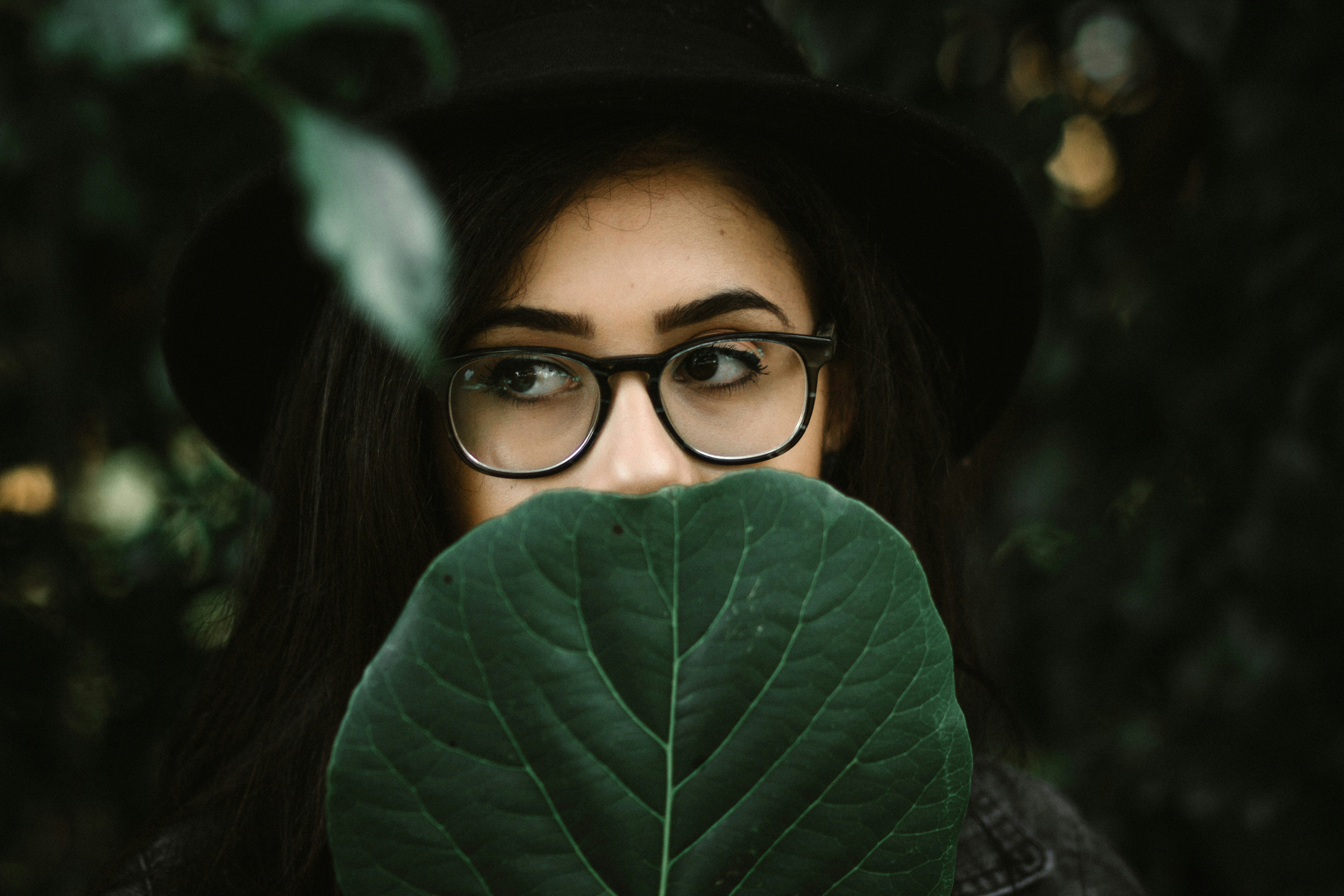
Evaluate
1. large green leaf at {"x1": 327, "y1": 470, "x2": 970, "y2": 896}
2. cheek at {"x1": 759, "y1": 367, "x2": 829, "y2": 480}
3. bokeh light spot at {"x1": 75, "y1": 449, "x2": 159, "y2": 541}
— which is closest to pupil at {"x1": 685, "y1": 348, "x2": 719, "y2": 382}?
cheek at {"x1": 759, "y1": 367, "x2": 829, "y2": 480}

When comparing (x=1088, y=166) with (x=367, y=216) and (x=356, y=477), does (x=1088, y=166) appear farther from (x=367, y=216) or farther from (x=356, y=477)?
(x=367, y=216)

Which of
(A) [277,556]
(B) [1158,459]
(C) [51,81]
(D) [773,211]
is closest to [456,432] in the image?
(A) [277,556]

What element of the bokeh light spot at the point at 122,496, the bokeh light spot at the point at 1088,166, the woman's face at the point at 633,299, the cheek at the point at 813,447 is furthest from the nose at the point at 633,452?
the bokeh light spot at the point at 1088,166

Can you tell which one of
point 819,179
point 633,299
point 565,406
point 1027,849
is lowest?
point 1027,849

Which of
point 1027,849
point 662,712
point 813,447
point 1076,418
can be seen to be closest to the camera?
point 662,712

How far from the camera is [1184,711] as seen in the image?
1.46 metres

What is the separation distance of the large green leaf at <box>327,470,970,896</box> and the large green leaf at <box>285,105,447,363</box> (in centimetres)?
16

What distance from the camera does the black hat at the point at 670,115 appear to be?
0.79 meters

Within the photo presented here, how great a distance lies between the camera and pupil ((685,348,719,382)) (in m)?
0.93

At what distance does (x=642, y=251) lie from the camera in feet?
2.88

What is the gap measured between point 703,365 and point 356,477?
395 millimetres

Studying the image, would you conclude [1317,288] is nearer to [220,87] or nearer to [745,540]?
[745,540]

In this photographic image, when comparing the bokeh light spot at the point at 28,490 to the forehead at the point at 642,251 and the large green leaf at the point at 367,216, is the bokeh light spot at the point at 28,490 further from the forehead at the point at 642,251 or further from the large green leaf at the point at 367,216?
the large green leaf at the point at 367,216

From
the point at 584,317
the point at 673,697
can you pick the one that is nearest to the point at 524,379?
the point at 584,317
